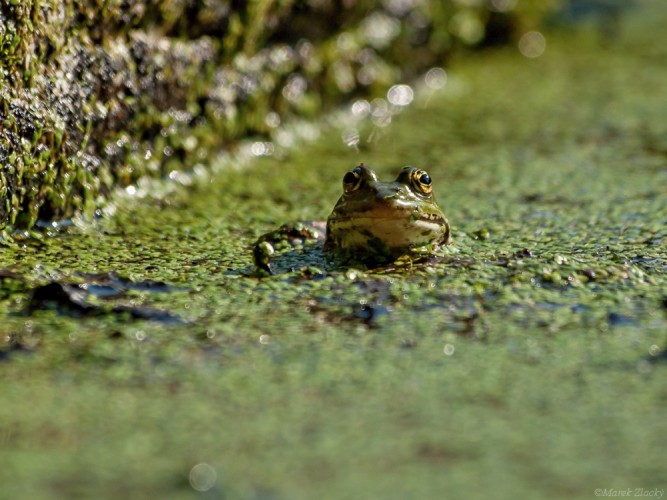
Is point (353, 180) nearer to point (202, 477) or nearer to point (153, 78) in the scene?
point (153, 78)

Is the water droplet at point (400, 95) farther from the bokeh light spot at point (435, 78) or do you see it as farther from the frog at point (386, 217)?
the frog at point (386, 217)

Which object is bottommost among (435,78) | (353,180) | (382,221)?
(382,221)

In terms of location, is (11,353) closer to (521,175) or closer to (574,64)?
(521,175)

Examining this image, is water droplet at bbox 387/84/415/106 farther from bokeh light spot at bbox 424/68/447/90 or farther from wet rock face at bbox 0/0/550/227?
bokeh light spot at bbox 424/68/447/90

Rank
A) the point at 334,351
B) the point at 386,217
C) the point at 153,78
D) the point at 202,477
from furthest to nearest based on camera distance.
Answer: the point at 153,78
the point at 386,217
the point at 334,351
the point at 202,477

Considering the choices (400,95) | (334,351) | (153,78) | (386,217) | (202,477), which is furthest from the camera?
(400,95)

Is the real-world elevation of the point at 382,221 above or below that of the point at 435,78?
below

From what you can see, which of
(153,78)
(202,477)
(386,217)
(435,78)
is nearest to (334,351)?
(202,477)
